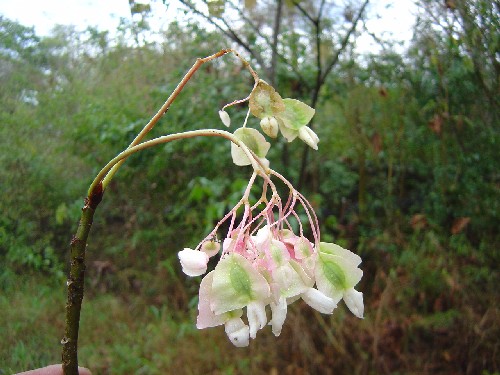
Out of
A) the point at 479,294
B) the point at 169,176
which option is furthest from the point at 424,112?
the point at 169,176

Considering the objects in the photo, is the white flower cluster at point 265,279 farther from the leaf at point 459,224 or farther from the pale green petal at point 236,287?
the leaf at point 459,224

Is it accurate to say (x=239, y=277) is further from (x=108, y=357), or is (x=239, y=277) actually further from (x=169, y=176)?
(x=169, y=176)

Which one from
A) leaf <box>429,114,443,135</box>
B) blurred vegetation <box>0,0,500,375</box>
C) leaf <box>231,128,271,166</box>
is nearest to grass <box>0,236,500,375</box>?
blurred vegetation <box>0,0,500,375</box>

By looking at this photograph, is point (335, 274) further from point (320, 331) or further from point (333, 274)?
point (320, 331)

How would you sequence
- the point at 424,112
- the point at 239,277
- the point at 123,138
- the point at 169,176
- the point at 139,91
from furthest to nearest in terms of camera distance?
the point at 424,112 → the point at 169,176 → the point at 139,91 → the point at 123,138 → the point at 239,277

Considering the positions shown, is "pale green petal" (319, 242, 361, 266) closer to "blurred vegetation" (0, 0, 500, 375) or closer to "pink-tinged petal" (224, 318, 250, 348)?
"pink-tinged petal" (224, 318, 250, 348)

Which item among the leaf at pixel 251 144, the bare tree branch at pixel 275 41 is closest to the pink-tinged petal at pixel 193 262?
the leaf at pixel 251 144
